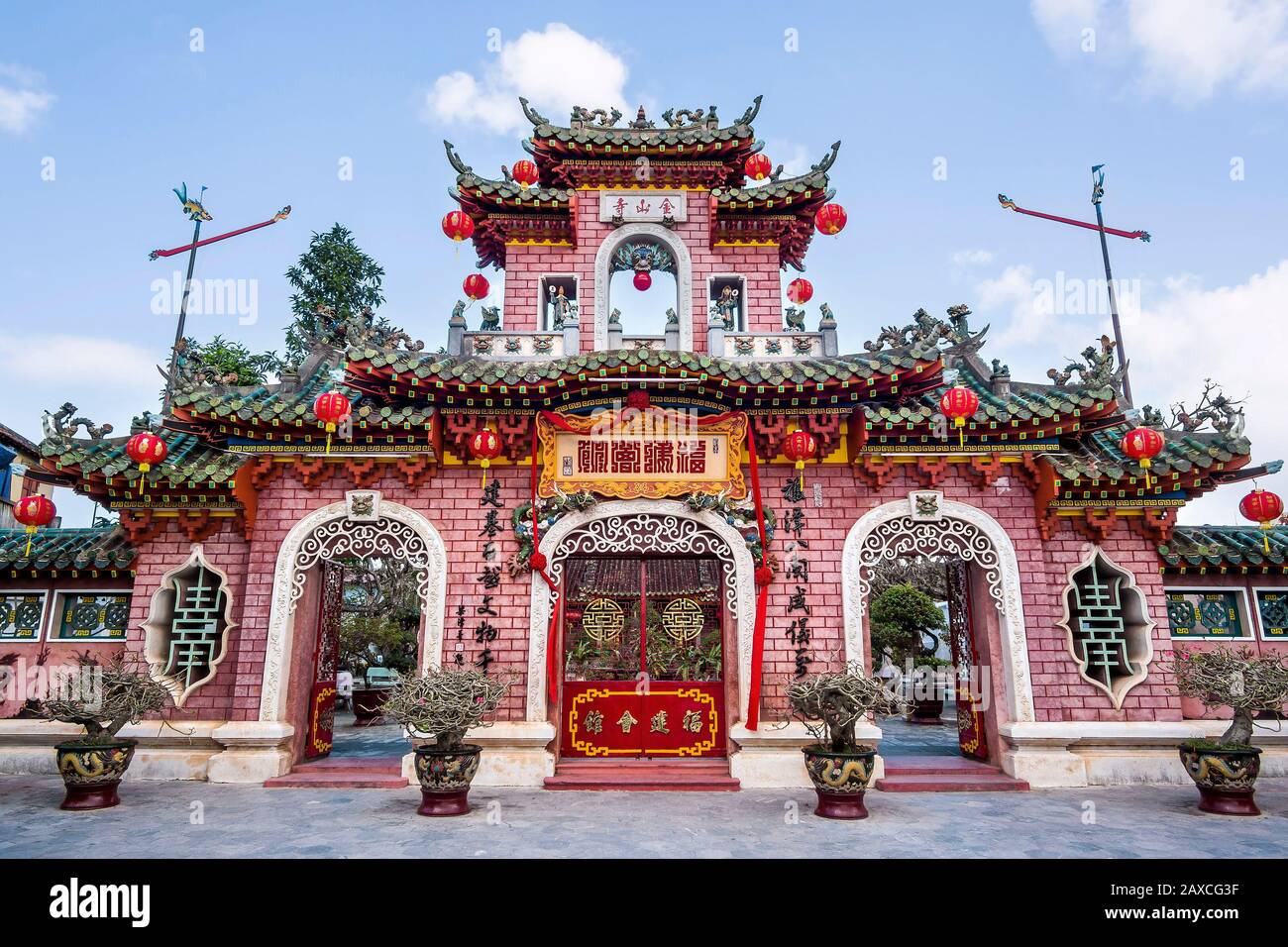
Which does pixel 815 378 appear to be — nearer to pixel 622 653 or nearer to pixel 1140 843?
pixel 622 653

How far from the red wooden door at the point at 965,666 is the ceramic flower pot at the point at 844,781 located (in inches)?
144

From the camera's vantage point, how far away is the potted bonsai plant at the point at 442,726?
24.5 feet

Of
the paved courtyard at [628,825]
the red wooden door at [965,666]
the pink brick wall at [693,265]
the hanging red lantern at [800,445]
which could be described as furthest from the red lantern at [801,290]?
the paved courtyard at [628,825]

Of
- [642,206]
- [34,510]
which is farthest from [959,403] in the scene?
[34,510]

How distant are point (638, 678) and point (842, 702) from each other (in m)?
3.42

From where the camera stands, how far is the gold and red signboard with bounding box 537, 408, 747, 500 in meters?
9.77

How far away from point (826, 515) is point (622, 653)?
3.67 meters

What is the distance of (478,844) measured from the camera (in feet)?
20.5

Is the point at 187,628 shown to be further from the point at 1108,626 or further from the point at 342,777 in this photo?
the point at 1108,626

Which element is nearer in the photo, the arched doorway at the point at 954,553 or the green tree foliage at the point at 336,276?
the arched doorway at the point at 954,553

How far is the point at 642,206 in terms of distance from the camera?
11672 mm

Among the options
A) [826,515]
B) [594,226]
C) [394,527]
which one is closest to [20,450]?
[394,527]

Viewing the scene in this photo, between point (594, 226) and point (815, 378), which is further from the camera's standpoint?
point (594, 226)

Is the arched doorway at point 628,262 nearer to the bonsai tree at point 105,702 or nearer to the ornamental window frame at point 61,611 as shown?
the bonsai tree at point 105,702
